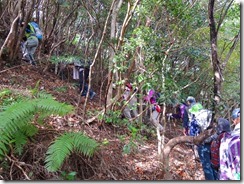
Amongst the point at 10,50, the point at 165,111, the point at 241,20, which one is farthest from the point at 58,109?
the point at 10,50

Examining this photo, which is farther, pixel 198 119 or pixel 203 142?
pixel 198 119

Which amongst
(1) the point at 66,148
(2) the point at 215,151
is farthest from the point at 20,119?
(2) the point at 215,151

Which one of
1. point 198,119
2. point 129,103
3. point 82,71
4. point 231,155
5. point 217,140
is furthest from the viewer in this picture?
point 82,71

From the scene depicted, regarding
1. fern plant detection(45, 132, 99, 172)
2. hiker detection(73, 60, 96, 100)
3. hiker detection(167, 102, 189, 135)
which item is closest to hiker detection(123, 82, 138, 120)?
hiker detection(167, 102, 189, 135)

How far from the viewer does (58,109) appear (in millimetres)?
2844

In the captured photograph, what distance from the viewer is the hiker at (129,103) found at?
376 centimetres

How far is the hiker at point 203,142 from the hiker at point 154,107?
0.51 metres

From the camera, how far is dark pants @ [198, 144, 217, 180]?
2.21m

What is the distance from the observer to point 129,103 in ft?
12.8

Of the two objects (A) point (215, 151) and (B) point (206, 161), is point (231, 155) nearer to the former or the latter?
(A) point (215, 151)

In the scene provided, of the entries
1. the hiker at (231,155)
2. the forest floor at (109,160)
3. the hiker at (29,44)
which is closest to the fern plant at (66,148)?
the forest floor at (109,160)

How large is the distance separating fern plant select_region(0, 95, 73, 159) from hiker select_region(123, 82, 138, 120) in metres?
1.09

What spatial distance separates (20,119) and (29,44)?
346cm

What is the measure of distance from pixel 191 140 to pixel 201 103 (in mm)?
331
